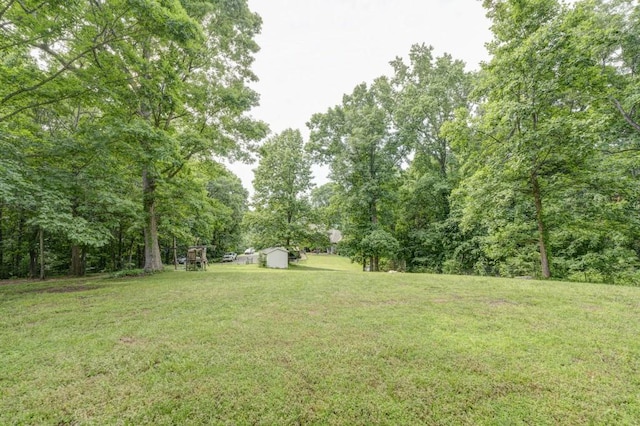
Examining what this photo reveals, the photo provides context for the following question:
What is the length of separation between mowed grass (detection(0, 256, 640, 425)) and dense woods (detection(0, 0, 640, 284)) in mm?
4746

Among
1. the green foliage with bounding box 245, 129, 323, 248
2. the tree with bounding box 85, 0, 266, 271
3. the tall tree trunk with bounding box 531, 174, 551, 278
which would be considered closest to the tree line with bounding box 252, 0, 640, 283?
the tall tree trunk with bounding box 531, 174, 551, 278

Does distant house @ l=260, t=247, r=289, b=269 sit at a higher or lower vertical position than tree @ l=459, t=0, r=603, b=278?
lower

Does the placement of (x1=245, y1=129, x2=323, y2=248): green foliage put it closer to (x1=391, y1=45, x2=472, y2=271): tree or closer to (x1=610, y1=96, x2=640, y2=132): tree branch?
(x1=391, y1=45, x2=472, y2=271): tree

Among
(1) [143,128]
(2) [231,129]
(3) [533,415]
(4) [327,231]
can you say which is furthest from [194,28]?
(4) [327,231]

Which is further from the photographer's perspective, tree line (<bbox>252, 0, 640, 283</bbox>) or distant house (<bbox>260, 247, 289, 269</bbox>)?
distant house (<bbox>260, 247, 289, 269</bbox>)

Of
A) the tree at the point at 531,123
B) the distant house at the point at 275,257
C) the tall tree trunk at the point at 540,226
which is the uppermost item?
the tree at the point at 531,123

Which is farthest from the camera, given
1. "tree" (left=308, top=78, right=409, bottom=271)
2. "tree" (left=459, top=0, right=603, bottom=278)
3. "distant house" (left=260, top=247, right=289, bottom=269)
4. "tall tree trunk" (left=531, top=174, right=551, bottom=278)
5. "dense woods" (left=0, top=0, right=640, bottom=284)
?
"distant house" (left=260, top=247, right=289, bottom=269)

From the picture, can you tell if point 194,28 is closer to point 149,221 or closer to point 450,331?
point 149,221

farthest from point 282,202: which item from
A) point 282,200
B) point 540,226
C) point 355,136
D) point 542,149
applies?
point 542,149

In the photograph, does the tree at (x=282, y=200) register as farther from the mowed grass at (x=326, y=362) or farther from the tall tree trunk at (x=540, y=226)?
the mowed grass at (x=326, y=362)

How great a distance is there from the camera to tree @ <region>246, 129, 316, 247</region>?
2491 cm

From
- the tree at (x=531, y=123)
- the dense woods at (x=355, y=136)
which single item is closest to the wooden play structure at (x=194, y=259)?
the dense woods at (x=355, y=136)

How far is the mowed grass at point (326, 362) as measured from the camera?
238 cm

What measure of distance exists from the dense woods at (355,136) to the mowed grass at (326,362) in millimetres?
4746
